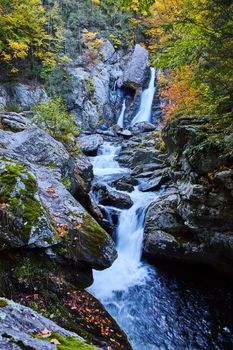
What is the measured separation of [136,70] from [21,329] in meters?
27.5

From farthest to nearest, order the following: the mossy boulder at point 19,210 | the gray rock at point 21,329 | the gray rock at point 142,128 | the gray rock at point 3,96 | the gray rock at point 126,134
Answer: the gray rock at point 142,128 → the gray rock at point 126,134 → the gray rock at point 3,96 → the mossy boulder at point 19,210 → the gray rock at point 21,329

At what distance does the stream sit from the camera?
6422 mm

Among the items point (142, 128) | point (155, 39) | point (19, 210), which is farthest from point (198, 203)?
point (155, 39)

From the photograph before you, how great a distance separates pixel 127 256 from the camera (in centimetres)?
966

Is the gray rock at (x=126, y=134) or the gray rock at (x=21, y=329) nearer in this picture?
the gray rock at (x=21, y=329)

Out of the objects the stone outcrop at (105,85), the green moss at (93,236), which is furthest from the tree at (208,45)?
the stone outcrop at (105,85)

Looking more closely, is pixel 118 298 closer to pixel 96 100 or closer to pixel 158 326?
pixel 158 326

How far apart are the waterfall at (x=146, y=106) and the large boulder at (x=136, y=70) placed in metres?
0.99

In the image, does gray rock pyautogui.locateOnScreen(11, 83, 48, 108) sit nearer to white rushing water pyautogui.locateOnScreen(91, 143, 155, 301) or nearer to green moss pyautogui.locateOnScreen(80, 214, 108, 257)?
white rushing water pyautogui.locateOnScreen(91, 143, 155, 301)

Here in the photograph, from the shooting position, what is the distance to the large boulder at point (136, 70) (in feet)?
87.7

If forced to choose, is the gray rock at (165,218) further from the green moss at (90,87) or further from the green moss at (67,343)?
the green moss at (90,87)

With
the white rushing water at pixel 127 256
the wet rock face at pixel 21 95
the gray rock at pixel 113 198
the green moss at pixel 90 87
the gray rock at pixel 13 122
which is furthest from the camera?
the green moss at pixel 90 87

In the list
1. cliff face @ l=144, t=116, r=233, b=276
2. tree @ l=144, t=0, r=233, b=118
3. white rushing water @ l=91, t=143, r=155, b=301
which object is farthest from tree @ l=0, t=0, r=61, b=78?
tree @ l=144, t=0, r=233, b=118

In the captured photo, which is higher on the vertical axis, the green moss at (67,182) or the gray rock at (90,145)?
the gray rock at (90,145)
